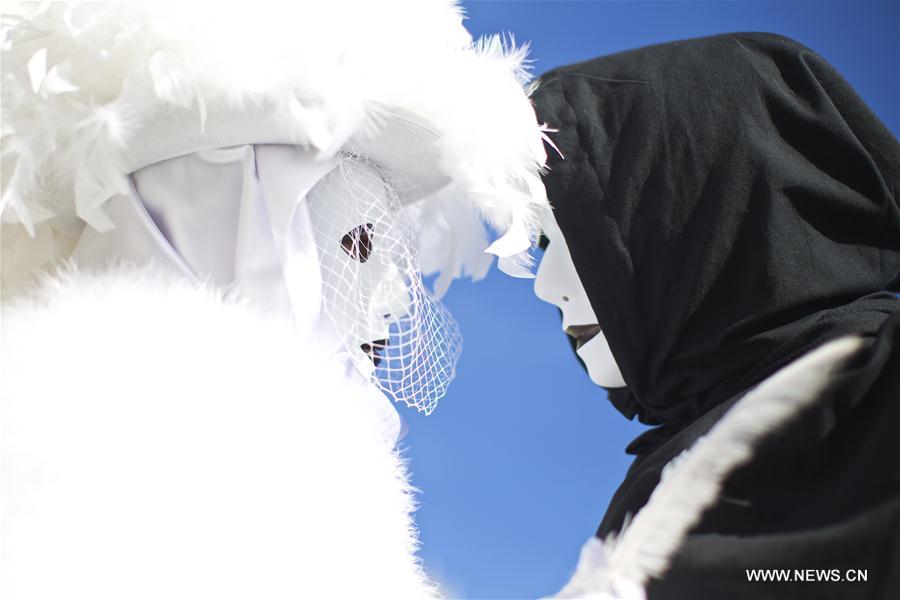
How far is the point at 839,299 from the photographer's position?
1.57 metres

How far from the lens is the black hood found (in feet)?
5.15

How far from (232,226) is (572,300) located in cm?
85

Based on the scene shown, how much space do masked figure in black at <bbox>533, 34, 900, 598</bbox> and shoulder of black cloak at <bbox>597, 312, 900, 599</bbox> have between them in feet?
→ 0.81

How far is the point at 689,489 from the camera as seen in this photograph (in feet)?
3.36

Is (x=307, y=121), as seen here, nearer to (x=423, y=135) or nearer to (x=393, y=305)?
(x=423, y=135)

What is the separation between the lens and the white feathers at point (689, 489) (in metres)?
1.01

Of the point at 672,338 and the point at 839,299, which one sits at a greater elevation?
the point at 839,299

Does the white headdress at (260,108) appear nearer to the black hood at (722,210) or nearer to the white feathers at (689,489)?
the black hood at (722,210)

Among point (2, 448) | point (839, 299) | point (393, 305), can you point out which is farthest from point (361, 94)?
point (839, 299)

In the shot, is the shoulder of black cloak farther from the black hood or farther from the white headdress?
the white headdress

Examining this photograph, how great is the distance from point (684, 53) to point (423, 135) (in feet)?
2.32

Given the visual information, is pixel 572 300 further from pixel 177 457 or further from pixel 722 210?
pixel 177 457

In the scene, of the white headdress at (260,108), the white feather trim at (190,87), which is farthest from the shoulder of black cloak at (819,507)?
the white feather trim at (190,87)

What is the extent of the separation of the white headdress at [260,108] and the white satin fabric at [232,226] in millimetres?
23
